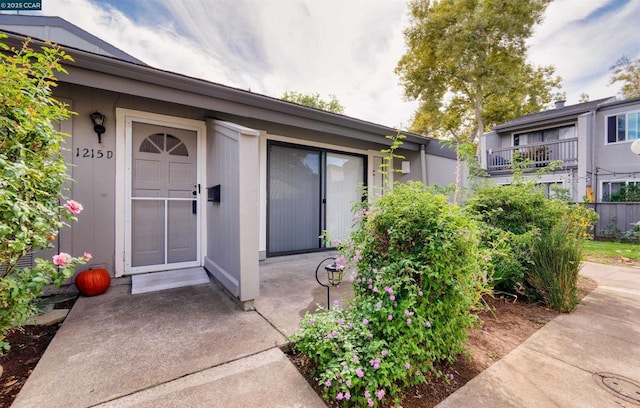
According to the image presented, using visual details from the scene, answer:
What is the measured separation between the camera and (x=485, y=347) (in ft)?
7.09

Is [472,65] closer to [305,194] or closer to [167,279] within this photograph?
[305,194]

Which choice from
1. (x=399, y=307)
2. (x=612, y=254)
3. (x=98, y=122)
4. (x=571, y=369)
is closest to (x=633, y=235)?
(x=612, y=254)

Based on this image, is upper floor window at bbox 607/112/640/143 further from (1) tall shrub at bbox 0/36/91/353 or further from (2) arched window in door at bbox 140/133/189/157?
(1) tall shrub at bbox 0/36/91/353

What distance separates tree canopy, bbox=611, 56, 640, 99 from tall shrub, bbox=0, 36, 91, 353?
25332 millimetres

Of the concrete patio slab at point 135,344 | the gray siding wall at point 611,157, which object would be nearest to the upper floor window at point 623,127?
the gray siding wall at point 611,157

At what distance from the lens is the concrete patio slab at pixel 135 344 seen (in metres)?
1.59

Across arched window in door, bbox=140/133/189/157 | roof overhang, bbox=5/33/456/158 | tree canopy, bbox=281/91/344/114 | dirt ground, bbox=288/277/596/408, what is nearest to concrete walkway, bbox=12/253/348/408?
dirt ground, bbox=288/277/596/408

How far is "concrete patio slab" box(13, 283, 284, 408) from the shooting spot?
1.59m

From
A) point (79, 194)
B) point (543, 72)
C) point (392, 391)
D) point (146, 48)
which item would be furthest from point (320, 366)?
point (543, 72)

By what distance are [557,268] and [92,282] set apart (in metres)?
5.05

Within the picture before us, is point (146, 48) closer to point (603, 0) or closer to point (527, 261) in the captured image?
point (527, 261)

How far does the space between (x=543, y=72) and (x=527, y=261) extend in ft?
62.4

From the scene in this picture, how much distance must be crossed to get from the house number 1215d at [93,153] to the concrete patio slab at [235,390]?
2957 mm

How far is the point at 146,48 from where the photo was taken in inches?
275
